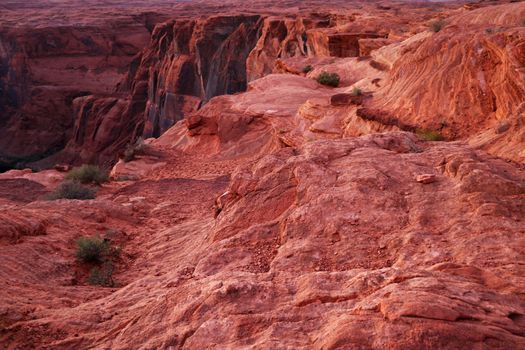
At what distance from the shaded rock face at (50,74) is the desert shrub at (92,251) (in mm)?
41965

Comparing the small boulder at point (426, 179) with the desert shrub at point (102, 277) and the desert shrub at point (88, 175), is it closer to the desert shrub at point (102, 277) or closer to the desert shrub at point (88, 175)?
the desert shrub at point (102, 277)

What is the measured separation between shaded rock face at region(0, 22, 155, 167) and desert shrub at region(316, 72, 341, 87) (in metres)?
34.4

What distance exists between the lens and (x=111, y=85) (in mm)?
53594

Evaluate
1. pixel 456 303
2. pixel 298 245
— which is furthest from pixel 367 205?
pixel 456 303

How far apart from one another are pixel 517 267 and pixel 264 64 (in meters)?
30.8

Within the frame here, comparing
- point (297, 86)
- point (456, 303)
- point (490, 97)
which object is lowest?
point (297, 86)

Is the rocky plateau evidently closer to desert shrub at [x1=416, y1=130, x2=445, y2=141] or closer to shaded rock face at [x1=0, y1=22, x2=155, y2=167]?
desert shrub at [x1=416, y1=130, x2=445, y2=141]

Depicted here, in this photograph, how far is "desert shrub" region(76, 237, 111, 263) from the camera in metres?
8.00

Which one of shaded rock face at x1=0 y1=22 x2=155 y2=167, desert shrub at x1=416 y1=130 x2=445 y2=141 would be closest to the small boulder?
desert shrub at x1=416 y1=130 x2=445 y2=141

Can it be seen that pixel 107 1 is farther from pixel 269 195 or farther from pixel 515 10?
pixel 269 195

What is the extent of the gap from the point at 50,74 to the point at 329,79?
4109 centimetres

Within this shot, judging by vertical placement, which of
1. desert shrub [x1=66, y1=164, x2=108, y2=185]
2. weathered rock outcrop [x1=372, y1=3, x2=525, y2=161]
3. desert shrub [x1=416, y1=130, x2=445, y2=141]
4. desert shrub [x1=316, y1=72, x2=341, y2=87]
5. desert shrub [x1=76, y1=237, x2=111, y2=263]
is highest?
weathered rock outcrop [x1=372, y1=3, x2=525, y2=161]

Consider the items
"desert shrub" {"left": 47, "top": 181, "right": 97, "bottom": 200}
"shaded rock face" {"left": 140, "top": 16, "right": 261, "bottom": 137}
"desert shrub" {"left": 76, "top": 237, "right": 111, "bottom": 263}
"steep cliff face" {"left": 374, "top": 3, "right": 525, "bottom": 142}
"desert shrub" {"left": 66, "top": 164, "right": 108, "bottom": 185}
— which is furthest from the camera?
"shaded rock face" {"left": 140, "top": 16, "right": 261, "bottom": 137}

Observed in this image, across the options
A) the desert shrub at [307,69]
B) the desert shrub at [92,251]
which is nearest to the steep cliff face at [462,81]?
the desert shrub at [92,251]
